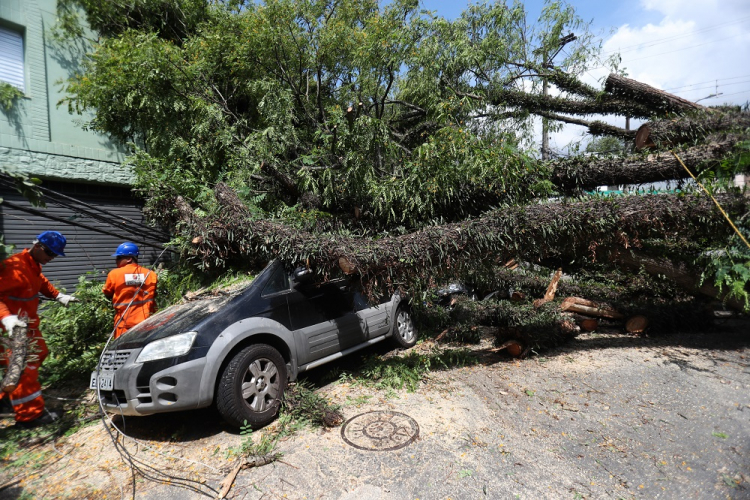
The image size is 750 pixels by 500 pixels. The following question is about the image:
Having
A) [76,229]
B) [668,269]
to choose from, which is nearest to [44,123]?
[76,229]

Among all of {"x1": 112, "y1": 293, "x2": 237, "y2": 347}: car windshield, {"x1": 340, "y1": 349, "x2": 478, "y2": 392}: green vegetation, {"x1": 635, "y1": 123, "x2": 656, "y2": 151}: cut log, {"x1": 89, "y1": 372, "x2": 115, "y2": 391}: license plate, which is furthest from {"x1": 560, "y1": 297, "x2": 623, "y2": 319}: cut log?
{"x1": 89, "y1": 372, "x2": 115, "y2": 391}: license plate

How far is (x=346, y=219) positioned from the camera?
6.51 meters

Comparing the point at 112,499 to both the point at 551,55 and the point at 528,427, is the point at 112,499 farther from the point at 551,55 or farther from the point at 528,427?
the point at 551,55

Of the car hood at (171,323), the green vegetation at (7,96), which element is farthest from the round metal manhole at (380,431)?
the green vegetation at (7,96)

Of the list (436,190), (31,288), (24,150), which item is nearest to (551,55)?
(436,190)

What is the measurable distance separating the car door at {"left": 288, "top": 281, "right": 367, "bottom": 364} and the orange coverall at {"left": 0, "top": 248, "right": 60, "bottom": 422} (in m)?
2.48

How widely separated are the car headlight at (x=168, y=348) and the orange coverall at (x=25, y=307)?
4.13 ft

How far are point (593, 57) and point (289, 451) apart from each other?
968 cm

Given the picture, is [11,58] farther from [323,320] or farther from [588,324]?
[588,324]

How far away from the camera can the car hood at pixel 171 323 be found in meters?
3.67

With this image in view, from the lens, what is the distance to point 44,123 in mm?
8914

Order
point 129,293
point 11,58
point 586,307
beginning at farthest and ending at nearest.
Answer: point 11,58, point 586,307, point 129,293

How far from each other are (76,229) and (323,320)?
7673 mm

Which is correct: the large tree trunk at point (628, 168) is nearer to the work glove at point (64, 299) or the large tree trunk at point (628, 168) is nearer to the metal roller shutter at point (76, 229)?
the work glove at point (64, 299)
